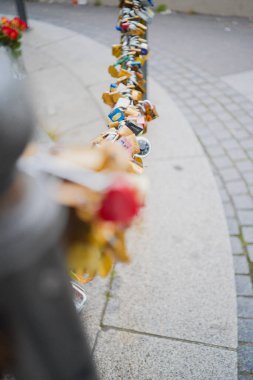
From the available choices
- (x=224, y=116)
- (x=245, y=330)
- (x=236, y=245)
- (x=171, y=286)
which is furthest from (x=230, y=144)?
(x=245, y=330)

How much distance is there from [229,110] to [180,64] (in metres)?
1.76

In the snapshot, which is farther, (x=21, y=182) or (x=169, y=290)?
(x=169, y=290)

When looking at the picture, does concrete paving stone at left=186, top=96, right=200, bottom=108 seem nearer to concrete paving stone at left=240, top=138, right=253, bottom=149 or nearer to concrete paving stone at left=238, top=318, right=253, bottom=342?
concrete paving stone at left=240, top=138, right=253, bottom=149

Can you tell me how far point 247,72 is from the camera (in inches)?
225

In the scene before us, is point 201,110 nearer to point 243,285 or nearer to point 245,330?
point 243,285

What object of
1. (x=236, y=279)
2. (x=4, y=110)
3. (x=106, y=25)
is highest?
(x=4, y=110)

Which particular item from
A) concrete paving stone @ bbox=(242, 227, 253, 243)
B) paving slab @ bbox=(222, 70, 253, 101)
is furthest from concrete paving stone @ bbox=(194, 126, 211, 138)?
concrete paving stone @ bbox=(242, 227, 253, 243)

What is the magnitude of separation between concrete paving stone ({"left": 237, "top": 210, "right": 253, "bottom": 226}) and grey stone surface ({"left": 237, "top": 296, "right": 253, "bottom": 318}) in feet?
2.68

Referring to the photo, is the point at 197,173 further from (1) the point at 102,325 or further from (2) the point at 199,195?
(1) the point at 102,325

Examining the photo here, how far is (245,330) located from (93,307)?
100cm

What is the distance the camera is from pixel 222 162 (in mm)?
3900

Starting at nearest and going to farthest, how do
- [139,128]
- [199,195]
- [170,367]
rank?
A: [139,128] < [170,367] < [199,195]

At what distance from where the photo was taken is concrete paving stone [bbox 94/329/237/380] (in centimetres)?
197

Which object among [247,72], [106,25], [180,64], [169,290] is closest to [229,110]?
[247,72]
